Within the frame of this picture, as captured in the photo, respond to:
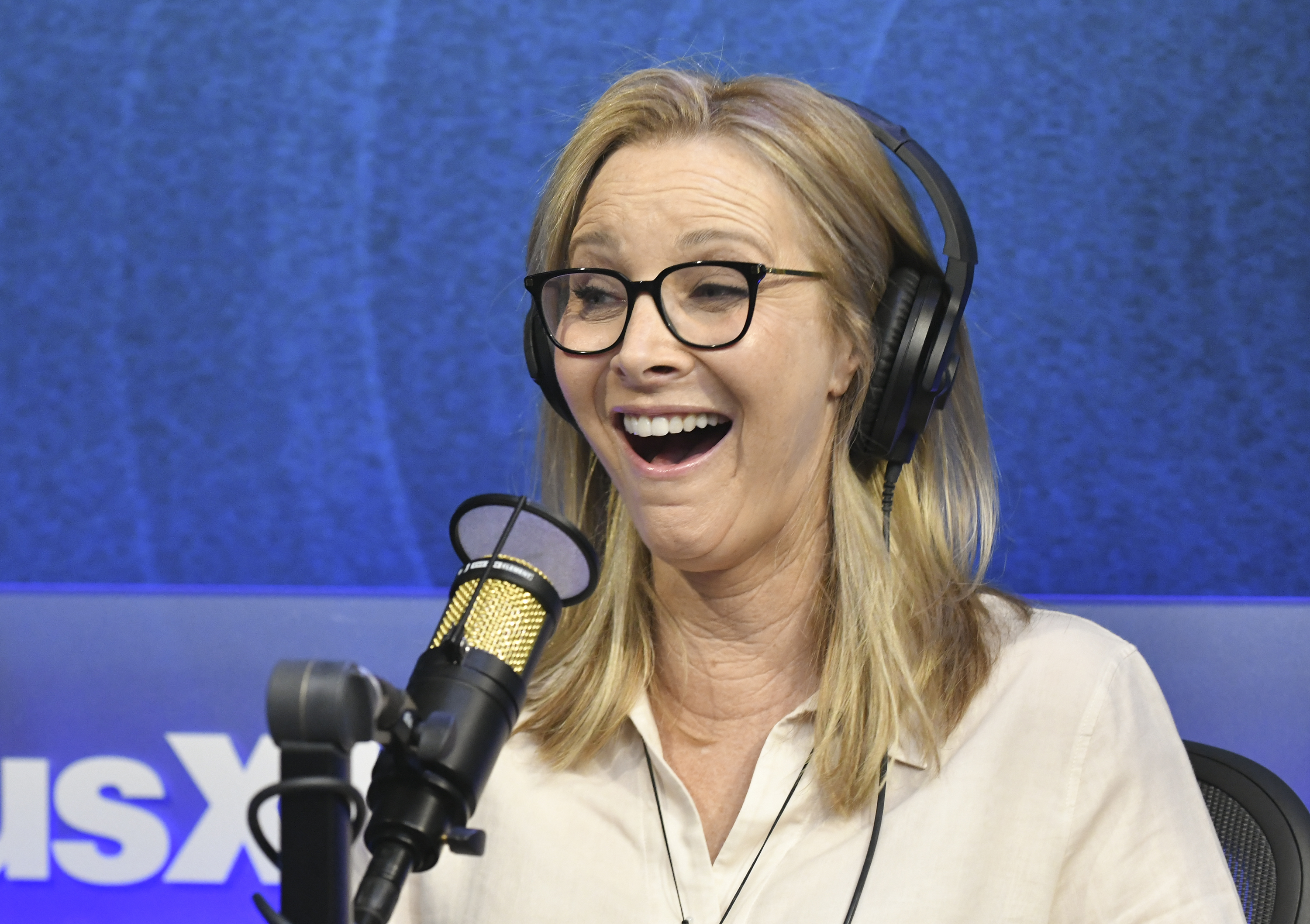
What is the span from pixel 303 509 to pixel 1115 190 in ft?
4.16

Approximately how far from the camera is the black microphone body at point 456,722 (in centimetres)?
55

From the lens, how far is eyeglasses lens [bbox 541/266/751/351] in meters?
1.05

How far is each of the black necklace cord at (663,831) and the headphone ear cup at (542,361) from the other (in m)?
0.34

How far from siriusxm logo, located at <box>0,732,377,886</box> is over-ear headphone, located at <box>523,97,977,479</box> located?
0.95 metres

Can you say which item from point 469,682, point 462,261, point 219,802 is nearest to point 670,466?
point 469,682

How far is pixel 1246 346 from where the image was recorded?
1630 millimetres

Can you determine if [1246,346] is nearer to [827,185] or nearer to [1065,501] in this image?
[1065,501]

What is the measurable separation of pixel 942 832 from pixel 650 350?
0.49 meters

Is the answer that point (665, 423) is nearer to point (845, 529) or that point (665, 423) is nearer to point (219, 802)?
point (845, 529)

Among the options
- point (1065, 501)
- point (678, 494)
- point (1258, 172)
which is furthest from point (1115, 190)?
point (678, 494)

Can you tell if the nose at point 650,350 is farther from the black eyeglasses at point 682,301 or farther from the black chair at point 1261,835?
the black chair at point 1261,835

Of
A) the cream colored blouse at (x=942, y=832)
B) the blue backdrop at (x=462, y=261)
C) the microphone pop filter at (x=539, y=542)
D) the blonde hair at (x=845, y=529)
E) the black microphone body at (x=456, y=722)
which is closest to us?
the black microphone body at (x=456, y=722)

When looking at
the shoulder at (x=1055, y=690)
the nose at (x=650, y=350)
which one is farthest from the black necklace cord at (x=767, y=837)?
the nose at (x=650, y=350)

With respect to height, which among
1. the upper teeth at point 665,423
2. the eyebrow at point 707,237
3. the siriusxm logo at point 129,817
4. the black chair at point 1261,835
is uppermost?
the eyebrow at point 707,237
